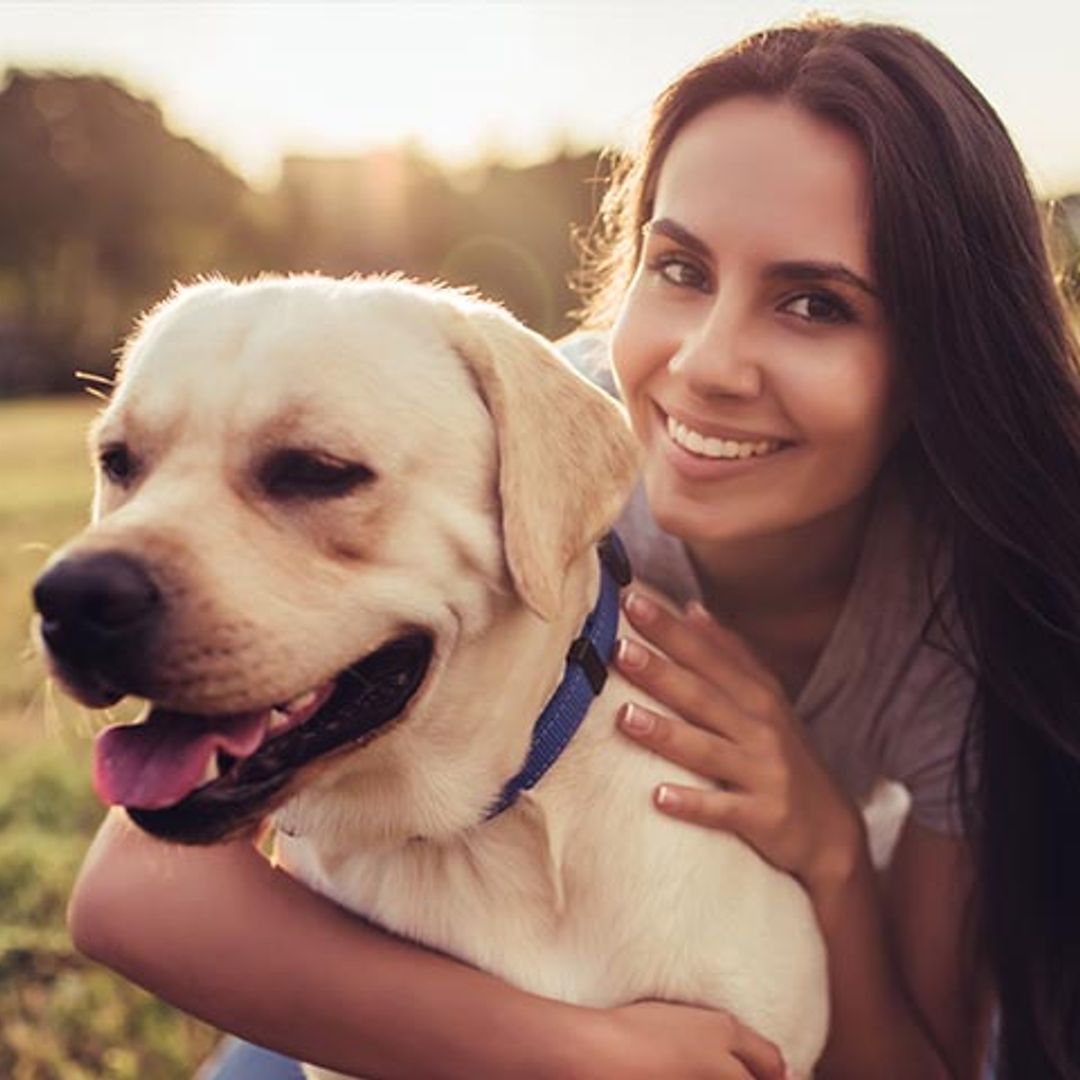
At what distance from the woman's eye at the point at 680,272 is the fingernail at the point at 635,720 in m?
0.84

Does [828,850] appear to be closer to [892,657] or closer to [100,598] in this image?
[892,657]

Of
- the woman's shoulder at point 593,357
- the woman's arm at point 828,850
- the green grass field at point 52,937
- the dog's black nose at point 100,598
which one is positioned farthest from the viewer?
the green grass field at point 52,937

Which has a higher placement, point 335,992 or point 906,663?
point 906,663

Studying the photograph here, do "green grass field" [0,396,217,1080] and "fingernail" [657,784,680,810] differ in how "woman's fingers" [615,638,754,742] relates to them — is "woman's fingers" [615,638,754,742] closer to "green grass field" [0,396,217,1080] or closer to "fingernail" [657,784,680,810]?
"fingernail" [657,784,680,810]

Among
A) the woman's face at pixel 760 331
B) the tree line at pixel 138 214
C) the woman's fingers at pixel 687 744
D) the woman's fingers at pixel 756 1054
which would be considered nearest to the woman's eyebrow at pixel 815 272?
the woman's face at pixel 760 331

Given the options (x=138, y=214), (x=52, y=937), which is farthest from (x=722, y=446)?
(x=138, y=214)

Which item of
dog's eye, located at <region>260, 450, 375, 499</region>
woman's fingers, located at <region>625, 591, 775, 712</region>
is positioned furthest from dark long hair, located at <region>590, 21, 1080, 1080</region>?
dog's eye, located at <region>260, 450, 375, 499</region>

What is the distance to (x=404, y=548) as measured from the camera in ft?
7.19

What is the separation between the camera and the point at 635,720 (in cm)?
252

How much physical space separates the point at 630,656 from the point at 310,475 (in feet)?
2.22

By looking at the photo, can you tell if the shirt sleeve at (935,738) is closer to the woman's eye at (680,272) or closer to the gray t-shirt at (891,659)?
the gray t-shirt at (891,659)

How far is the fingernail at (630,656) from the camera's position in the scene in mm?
2590

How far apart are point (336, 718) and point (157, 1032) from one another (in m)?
1.85

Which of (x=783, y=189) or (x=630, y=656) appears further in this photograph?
(x=783, y=189)
